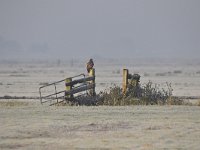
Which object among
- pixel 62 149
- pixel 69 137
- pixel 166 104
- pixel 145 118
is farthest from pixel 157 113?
pixel 62 149

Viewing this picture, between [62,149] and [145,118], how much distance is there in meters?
6.37

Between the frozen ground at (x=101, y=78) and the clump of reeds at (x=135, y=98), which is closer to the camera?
the clump of reeds at (x=135, y=98)

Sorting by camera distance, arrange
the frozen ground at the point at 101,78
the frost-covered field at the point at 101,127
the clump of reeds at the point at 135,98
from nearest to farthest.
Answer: the frost-covered field at the point at 101,127 → the clump of reeds at the point at 135,98 → the frozen ground at the point at 101,78

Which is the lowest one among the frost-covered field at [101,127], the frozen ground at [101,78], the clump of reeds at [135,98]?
the frost-covered field at [101,127]

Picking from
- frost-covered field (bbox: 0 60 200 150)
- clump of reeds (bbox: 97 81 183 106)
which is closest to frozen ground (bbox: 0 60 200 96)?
clump of reeds (bbox: 97 81 183 106)

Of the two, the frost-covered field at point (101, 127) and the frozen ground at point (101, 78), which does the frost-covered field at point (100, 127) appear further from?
the frozen ground at point (101, 78)

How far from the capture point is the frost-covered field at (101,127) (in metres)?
15.8

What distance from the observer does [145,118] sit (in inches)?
824

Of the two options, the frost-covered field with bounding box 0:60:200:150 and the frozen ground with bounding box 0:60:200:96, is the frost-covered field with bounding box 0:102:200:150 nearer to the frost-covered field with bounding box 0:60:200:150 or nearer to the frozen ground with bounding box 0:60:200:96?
the frost-covered field with bounding box 0:60:200:150

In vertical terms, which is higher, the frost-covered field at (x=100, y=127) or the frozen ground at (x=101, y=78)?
the frozen ground at (x=101, y=78)

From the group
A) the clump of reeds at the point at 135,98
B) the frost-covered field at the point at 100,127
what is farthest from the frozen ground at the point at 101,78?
the frost-covered field at the point at 100,127

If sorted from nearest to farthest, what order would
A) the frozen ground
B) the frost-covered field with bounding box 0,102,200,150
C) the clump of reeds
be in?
the frost-covered field with bounding box 0,102,200,150
the clump of reeds
the frozen ground

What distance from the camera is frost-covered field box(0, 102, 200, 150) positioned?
1578 centimetres

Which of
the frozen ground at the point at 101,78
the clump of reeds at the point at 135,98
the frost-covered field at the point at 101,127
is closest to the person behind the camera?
the frost-covered field at the point at 101,127
